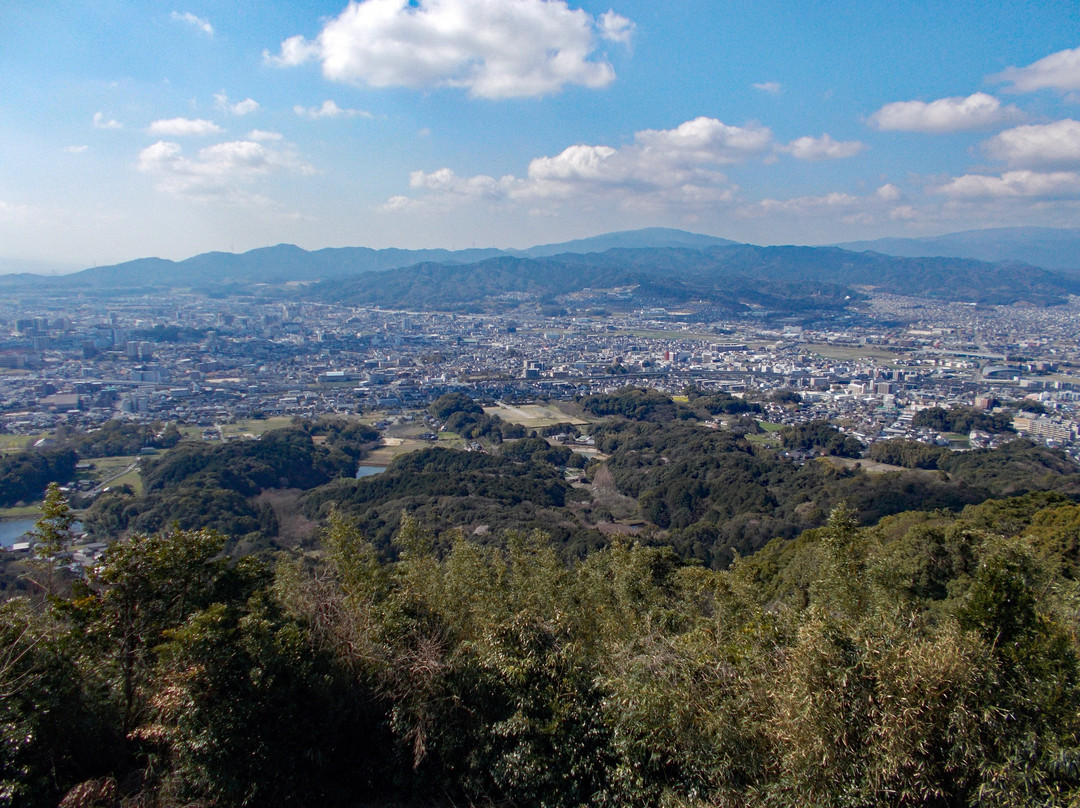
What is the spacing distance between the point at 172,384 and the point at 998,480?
5000 cm

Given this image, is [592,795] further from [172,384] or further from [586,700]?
[172,384]


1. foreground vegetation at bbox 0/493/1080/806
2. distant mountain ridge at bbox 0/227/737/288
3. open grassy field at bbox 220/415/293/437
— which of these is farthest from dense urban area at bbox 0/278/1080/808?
distant mountain ridge at bbox 0/227/737/288

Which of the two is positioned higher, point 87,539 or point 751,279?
point 751,279

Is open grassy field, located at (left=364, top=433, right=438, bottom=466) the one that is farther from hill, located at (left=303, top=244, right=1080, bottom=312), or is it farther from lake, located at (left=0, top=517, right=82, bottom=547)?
hill, located at (left=303, top=244, right=1080, bottom=312)

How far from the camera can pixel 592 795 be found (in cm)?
472

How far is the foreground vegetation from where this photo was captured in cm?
380

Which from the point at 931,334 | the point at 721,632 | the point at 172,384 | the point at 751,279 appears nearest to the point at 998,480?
the point at 721,632

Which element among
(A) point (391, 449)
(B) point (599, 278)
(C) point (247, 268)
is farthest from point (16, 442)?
(C) point (247, 268)

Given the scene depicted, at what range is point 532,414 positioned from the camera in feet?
137

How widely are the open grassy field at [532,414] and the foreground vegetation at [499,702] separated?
32.3 meters

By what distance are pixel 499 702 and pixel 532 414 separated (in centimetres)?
3659

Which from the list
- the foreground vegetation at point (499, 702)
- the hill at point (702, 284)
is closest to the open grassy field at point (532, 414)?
the foreground vegetation at point (499, 702)

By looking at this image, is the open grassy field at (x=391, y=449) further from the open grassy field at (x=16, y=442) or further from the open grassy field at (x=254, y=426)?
the open grassy field at (x=16, y=442)

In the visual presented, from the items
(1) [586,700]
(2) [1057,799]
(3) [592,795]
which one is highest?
(2) [1057,799]
